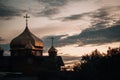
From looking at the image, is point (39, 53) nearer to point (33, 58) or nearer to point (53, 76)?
point (33, 58)

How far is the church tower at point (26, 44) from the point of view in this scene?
5616 cm

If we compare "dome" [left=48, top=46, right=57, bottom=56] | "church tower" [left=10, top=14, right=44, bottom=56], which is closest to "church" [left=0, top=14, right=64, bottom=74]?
"church tower" [left=10, top=14, right=44, bottom=56]

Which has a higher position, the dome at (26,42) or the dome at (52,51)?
the dome at (26,42)

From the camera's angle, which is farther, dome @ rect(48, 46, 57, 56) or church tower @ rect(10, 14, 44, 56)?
dome @ rect(48, 46, 57, 56)

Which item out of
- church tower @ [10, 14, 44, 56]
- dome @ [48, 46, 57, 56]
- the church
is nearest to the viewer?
the church

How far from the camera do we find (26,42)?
5647 centimetres

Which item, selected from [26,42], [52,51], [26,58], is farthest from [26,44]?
[52,51]

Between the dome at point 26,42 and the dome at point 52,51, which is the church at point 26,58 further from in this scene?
the dome at point 52,51

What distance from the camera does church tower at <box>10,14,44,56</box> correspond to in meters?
56.2

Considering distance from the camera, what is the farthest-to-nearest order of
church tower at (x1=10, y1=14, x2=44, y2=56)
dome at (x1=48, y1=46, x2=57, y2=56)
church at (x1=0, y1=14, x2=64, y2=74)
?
dome at (x1=48, y1=46, x2=57, y2=56) < church tower at (x1=10, y1=14, x2=44, y2=56) < church at (x1=0, y1=14, x2=64, y2=74)

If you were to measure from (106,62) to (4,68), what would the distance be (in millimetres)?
24650

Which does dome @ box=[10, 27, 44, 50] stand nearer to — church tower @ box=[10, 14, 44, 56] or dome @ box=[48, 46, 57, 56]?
church tower @ box=[10, 14, 44, 56]

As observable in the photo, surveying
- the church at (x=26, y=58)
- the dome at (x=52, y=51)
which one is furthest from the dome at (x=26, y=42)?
Answer: the dome at (x=52, y=51)

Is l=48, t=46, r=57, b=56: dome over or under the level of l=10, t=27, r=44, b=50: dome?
under
